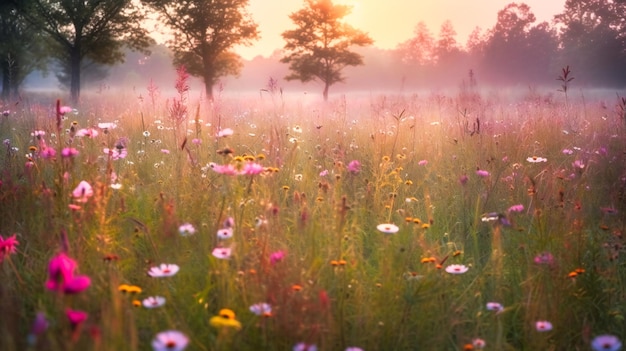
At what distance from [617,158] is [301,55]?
802 inches

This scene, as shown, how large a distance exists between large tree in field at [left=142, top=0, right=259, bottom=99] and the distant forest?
4.46ft

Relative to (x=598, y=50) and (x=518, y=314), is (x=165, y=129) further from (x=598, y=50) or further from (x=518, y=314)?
(x=598, y=50)

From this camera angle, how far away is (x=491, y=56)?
147ft

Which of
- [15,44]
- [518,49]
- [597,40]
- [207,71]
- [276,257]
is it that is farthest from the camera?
[518,49]

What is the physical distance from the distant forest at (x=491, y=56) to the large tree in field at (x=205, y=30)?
1.36 meters

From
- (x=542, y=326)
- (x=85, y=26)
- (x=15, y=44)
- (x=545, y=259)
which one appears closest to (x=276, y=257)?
(x=542, y=326)

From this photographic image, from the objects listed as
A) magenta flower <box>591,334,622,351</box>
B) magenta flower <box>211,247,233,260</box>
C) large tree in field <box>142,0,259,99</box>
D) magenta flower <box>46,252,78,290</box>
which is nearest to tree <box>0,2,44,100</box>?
large tree in field <box>142,0,259,99</box>

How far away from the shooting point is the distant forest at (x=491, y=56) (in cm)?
2191

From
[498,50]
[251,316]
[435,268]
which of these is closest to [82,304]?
[251,316]

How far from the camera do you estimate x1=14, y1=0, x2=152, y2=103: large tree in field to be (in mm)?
16719

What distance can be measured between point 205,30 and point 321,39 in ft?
18.8

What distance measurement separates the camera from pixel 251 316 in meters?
1.78

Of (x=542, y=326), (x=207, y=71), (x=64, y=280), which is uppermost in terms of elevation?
(x=207, y=71)

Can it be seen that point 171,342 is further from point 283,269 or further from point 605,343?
point 605,343
